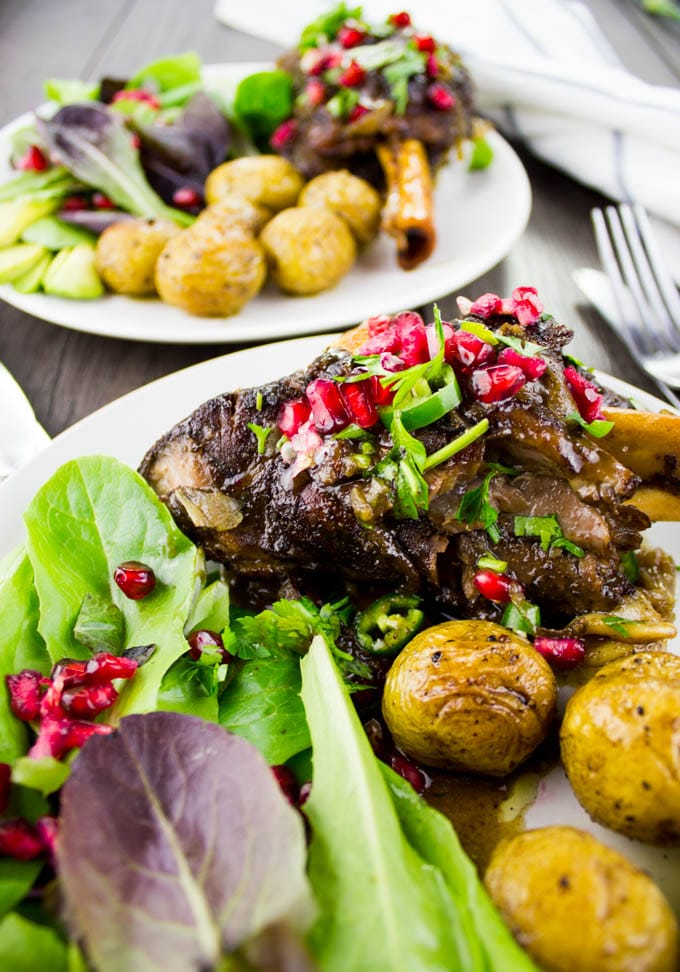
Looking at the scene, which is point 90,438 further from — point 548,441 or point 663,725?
point 663,725

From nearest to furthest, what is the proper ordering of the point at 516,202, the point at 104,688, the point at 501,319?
the point at 104,688, the point at 501,319, the point at 516,202

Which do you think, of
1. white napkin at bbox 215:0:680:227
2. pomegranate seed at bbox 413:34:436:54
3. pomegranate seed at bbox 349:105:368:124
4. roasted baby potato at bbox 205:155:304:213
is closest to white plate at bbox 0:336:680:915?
roasted baby potato at bbox 205:155:304:213

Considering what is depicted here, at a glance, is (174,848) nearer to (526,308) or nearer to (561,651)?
(561,651)

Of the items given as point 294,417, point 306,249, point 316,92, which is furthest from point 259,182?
point 294,417

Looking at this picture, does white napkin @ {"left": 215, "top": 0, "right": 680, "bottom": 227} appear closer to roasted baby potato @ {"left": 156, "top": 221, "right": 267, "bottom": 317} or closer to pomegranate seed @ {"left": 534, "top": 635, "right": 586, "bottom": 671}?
roasted baby potato @ {"left": 156, "top": 221, "right": 267, "bottom": 317}

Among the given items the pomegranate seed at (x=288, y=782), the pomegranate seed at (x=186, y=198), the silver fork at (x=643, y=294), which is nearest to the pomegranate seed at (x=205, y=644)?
the pomegranate seed at (x=288, y=782)

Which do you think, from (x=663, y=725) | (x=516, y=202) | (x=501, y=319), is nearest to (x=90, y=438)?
(x=501, y=319)
